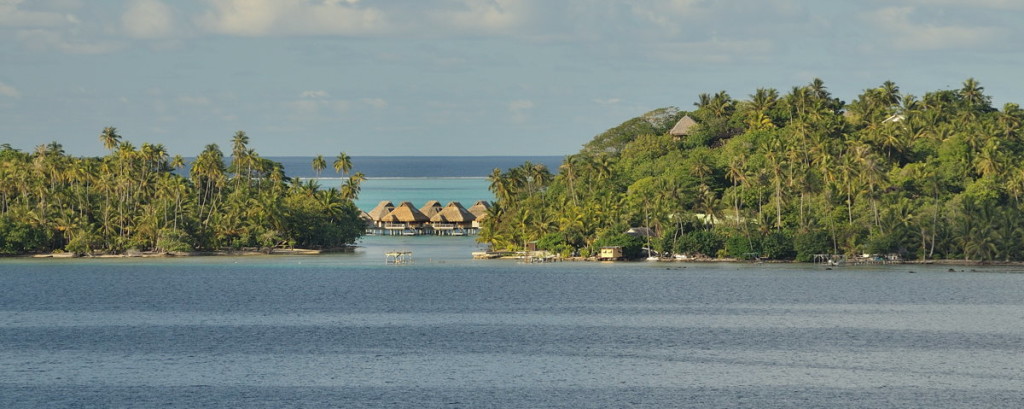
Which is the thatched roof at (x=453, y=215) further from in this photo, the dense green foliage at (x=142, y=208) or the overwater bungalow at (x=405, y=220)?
the dense green foliage at (x=142, y=208)

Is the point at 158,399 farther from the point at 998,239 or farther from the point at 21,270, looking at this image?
the point at 998,239

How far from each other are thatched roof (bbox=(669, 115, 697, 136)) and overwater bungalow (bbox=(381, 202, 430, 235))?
130ft

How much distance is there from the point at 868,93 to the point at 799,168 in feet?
91.0

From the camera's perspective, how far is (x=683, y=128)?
15588 cm

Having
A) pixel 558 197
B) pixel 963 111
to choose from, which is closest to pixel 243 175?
pixel 558 197

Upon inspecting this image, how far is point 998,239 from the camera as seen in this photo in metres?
107

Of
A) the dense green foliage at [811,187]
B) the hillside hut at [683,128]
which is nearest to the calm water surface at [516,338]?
the dense green foliage at [811,187]

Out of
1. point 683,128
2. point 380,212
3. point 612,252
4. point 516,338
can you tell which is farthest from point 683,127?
point 516,338

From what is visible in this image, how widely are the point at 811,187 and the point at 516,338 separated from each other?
5670 cm

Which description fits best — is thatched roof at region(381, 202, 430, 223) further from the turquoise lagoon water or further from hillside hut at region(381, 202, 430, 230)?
the turquoise lagoon water

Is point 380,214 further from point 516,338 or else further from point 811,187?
point 516,338

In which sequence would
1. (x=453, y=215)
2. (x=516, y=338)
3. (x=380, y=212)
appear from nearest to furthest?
(x=516, y=338)
(x=453, y=215)
(x=380, y=212)

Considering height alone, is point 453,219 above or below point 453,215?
below

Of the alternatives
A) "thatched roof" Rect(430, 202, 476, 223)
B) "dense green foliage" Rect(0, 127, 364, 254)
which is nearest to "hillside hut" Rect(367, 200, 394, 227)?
"thatched roof" Rect(430, 202, 476, 223)
